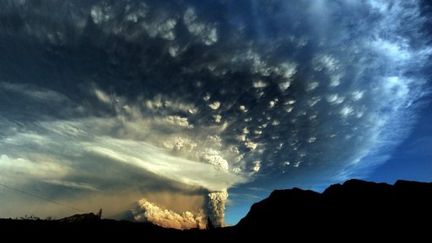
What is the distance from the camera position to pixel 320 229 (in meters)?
24.4

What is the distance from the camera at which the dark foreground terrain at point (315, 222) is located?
891 inches

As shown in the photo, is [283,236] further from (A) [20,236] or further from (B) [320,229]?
(A) [20,236]

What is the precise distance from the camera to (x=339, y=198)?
27.1m

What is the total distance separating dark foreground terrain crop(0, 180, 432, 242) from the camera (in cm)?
2264

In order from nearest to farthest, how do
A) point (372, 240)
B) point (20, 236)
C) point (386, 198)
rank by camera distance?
point (372, 240) → point (20, 236) → point (386, 198)

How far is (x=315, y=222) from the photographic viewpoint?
82.8 feet

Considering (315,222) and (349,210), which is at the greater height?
(349,210)

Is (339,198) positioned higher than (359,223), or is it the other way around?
(339,198)

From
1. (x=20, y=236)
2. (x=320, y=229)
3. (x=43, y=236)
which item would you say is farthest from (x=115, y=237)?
(x=320, y=229)

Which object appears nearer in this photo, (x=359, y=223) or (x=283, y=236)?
(x=359, y=223)

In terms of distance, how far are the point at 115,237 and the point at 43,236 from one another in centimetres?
606

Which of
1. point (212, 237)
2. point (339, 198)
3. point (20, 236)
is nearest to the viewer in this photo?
point (20, 236)

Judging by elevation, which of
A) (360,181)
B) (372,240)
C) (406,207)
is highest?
(360,181)

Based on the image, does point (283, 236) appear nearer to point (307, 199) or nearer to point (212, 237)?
point (307, 199)
